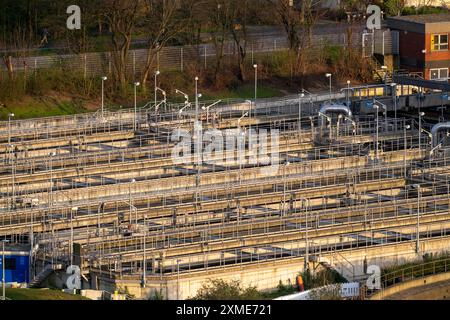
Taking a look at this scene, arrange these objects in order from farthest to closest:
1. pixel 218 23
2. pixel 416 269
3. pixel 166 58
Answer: pixel 218 23, pixel 166 58, pixel 416 269

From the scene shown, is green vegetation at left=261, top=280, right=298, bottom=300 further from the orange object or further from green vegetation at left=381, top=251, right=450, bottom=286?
green vegetation at left=381, top=251, right=450, bottom=286

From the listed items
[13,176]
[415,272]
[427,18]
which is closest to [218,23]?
[427,18]

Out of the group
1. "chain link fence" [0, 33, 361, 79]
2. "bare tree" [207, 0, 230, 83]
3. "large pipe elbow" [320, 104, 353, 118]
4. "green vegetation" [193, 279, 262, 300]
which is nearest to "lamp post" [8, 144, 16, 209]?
"green vegetation" [193, 279, 262, 300]

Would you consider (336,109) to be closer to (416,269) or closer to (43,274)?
(416,269)

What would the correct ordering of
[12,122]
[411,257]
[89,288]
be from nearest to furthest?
[89,288]
[411,257]
[12,122]

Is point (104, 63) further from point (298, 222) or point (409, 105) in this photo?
point (298, 222)

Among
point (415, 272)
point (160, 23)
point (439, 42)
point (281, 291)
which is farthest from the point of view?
point (439, 42)
